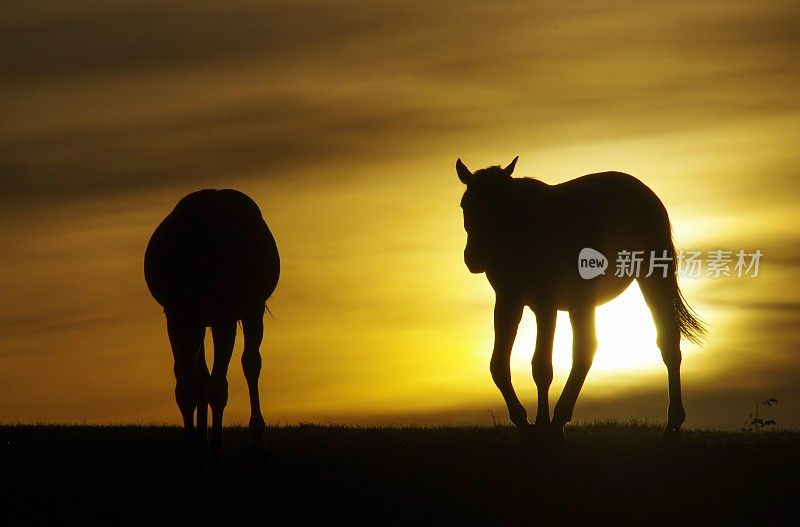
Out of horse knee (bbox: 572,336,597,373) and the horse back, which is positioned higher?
the horse back

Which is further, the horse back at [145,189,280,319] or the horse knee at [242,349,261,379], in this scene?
the horse knee at [242,349,261,379]

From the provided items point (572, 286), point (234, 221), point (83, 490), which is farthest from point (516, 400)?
point (83, 490)

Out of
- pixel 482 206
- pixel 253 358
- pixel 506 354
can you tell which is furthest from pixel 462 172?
pixel 253 358

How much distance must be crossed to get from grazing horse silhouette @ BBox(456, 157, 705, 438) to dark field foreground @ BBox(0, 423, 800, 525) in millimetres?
761

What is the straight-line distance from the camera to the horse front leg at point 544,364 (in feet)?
51.9

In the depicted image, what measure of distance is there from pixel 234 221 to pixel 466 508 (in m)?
5.05

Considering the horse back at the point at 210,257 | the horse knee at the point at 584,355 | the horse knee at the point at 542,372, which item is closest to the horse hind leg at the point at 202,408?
the horse back at the point at 210,257

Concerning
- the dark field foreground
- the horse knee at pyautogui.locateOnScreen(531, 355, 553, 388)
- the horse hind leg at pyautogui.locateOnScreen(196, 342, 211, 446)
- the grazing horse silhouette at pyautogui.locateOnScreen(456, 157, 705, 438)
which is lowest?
the dark field foreground

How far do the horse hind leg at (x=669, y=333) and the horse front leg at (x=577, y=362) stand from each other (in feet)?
4.79

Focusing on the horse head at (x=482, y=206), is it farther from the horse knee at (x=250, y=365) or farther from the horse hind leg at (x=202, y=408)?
the horse hind leg at (x=202, y=408)

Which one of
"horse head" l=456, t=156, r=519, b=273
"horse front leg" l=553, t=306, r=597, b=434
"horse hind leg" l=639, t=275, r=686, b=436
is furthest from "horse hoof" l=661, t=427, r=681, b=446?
"horse head" l=456, t=156, r=519, b=273

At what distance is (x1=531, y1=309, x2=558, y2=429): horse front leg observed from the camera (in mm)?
A: 15820

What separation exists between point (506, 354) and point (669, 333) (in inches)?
104

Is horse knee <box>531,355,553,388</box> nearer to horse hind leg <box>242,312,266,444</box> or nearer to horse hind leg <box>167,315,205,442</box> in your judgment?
horse hind leg <box>242,312,266,444</box>
